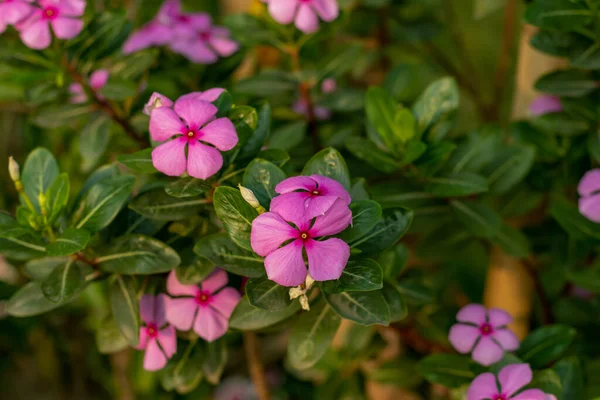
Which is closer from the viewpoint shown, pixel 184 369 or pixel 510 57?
pixel 184 369

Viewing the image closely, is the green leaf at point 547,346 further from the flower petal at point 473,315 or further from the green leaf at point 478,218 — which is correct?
the green leaf at point 478,218

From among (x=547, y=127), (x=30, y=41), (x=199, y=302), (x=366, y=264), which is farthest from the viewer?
(x=547, y=127)

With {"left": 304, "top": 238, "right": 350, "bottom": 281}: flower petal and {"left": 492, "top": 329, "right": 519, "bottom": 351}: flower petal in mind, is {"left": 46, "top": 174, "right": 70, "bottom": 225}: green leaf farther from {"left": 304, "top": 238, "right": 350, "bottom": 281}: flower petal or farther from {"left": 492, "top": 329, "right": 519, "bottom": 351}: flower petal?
{"left": 492, "top": 329, "right": 519, "bottom": 351}: flower petal

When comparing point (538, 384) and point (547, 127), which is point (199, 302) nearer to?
point (538, 384)

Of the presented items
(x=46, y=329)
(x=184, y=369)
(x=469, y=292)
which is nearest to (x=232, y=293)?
(x=184, y=369)

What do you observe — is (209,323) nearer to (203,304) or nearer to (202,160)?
(203,304)

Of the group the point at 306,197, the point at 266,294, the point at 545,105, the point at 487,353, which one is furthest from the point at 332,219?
the point at 545,105

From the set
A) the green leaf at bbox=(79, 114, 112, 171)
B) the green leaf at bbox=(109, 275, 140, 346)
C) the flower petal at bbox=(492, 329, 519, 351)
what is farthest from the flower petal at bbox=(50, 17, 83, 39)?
the flower petal at bbox=(492, 329, 519, 351)
